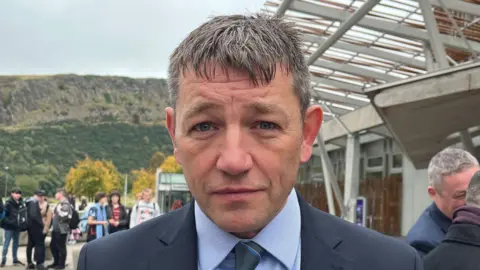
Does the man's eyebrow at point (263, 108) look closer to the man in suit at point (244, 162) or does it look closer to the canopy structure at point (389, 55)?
the man in suit at point (244, 162)

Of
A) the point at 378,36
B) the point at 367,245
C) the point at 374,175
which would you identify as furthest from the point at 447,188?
the point at 374,175

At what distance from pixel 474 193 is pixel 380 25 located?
14.6 meters

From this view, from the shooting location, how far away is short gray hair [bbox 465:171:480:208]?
9.08ft

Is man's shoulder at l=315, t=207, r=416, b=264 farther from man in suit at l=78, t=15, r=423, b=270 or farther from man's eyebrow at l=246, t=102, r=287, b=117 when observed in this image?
man's eyebrow at l=246, t=102, r=287, b=117

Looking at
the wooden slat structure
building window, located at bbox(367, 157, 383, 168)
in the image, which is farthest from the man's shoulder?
building window, located at bbox(367, 157, 383, 168)

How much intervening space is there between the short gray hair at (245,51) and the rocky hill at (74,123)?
55.4m

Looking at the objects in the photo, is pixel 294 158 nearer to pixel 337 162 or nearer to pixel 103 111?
pixel 337 162

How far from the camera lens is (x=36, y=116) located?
116562 millimetres

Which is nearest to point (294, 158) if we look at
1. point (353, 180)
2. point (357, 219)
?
point (357, 219)

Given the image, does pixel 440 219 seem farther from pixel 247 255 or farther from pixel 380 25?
pixel 380 25

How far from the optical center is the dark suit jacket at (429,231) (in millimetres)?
3111

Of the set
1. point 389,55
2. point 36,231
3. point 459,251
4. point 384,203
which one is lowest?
point 384,203

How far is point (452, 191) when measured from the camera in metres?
3.32

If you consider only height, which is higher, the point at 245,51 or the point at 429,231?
the point at 245,51
